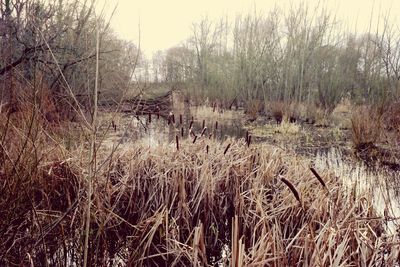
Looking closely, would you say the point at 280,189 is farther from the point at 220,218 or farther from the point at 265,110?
the point at 265,110

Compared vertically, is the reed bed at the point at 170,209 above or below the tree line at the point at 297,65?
below

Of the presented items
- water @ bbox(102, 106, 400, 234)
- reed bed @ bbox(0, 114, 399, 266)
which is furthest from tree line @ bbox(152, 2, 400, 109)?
reed bed @ bbox(0, 114, 399, 266)

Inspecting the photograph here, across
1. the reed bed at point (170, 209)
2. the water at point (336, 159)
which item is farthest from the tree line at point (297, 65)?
the reed bed at point (170, 209)

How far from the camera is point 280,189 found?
322 cm

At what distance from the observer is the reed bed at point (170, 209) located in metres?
2.08

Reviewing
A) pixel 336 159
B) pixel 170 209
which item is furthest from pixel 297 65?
pixel 170 209

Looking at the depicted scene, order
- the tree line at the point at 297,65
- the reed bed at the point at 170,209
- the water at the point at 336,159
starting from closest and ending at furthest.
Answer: the reed bed at the point at 170,209
the water at the point at 336,159
the tree line at the point at 297,65

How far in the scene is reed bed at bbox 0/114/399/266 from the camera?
208 cm

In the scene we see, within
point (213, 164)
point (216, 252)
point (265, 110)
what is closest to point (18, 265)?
point (216, 252)

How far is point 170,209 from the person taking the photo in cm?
268

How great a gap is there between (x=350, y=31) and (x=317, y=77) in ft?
9.54

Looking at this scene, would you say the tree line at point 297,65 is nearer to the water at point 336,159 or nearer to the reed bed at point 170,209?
the water at point 336,159

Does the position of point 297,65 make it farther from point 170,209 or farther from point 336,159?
point 170,209

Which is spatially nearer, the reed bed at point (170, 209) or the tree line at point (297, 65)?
the reed bed at point (170, 209)
